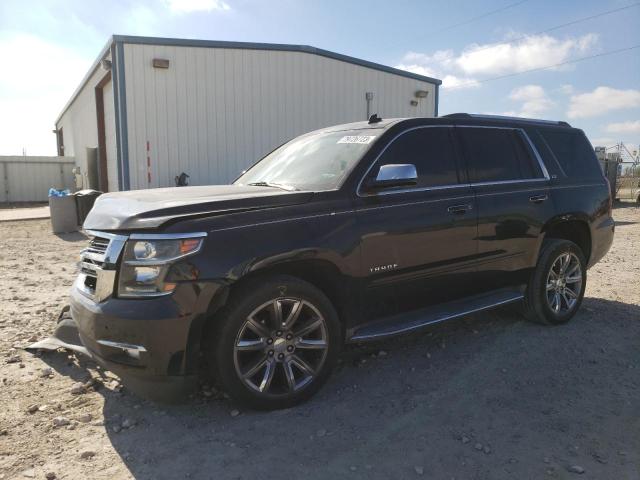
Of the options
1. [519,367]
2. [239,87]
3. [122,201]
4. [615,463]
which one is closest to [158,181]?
[239,87]

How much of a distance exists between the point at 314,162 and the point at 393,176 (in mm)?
809

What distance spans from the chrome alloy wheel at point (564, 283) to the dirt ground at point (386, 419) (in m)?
0.31

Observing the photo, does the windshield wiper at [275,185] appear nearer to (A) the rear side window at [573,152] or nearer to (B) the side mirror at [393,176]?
(B) the side mirror at [393,176]

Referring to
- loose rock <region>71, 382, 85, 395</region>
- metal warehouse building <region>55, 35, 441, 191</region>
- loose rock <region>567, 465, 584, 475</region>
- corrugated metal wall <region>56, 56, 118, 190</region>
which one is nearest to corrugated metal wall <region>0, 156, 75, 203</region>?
corrugated metal wall <region>56, 56, 118, 190</region>

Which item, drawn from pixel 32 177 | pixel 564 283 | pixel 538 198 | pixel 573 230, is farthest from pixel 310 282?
pixel 32 177

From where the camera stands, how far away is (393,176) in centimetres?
355

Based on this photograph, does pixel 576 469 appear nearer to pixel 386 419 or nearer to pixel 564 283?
pixel 386 419

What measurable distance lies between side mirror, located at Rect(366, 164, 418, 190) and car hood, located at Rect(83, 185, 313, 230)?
0.51 meters

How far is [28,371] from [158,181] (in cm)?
938

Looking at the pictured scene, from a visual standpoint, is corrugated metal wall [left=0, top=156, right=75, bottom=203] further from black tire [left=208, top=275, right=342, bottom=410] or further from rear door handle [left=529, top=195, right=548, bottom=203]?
black tire [left=208, top=275, right=342, bottom=410]

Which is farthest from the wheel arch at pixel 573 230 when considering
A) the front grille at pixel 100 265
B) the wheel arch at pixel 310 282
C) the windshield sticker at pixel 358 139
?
the front grille at pixel 100 265

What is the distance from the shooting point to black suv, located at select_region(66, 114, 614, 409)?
2.94 meters

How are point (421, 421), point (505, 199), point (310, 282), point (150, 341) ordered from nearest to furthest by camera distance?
point (150, 341) → point (421, 421) → point (310, 282) → point (505, 199)

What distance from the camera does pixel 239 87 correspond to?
13.7 metres
